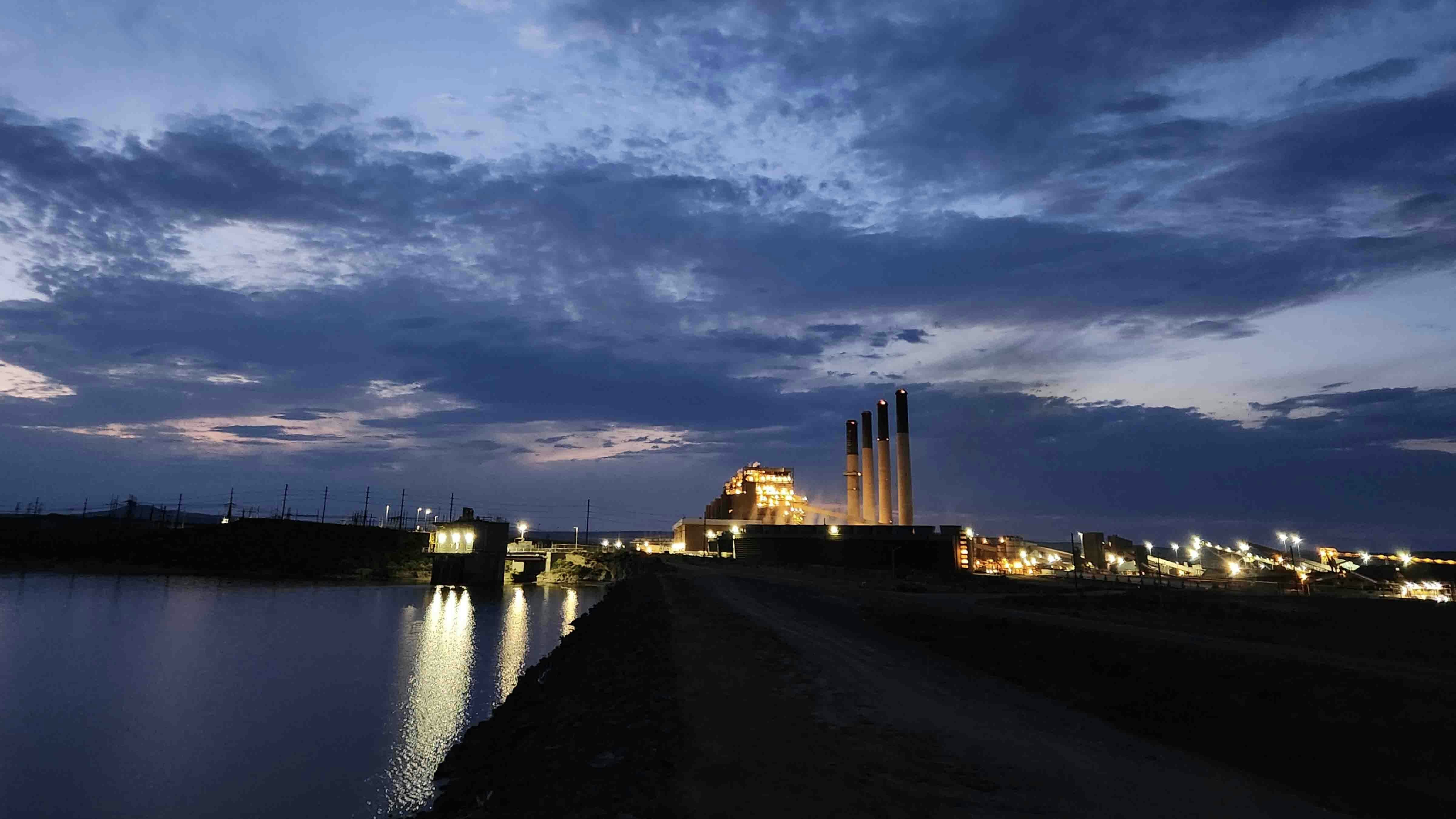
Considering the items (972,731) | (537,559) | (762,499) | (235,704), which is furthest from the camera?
(762,499)

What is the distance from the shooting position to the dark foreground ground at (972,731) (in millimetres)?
10078

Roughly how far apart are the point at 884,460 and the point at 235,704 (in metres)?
116

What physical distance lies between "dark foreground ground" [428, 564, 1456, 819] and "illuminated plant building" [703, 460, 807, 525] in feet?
443

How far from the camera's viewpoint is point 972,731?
540 inches

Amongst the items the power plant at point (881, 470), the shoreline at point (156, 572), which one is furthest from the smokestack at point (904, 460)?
the shoreline at point (156, 572)

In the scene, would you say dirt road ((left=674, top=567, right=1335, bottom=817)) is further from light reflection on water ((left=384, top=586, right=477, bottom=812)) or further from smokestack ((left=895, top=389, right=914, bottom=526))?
smokestack ((left=895, top=389, right=914, bottom=526))

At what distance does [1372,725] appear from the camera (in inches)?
519

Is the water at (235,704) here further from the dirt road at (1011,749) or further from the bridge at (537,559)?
the bridge at (537,559)

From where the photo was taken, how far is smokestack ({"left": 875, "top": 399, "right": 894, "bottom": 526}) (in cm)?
13100

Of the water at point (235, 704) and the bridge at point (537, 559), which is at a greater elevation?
the bridge at point (537, 559)

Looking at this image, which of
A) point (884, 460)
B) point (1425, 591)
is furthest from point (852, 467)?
point (1425, 591)

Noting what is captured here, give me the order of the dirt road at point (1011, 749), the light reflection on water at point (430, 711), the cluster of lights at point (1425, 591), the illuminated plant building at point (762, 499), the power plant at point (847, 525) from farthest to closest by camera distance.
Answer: the illuminated plant building at point (762, 499)
the power plant at point (847, 525)
the cluster of lights at point (1425, 591)
the light reflection on water at point (430, 711)
the dirt road at point (1011, 749)

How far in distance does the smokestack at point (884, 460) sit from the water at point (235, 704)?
80747mm

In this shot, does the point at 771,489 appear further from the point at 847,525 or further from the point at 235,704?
the point at 235,704
